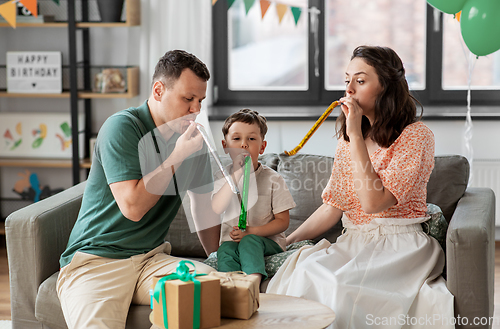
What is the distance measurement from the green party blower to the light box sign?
1.80m

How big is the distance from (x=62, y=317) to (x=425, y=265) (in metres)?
1.13

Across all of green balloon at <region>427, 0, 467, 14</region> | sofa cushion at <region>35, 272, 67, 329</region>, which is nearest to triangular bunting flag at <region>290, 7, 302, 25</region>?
green balloon at <region>427, 0, 467, 14</region>

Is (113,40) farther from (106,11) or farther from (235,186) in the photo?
(235,186)

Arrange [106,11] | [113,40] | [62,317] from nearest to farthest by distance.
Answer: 1. [62,317]
2. [106,11]
3. [113,40]

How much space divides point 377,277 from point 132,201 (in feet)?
2.47

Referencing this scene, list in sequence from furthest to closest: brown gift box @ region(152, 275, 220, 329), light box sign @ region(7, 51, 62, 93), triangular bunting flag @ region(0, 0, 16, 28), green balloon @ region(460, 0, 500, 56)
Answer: light box sign @ region(7, 51, 62, 93)
triangular bunting flag @ region(0, 0, 16, 28)
green balloon @ region(460, 0, 500, 56)
brown gift box @ region(152, 275, 220, 329)

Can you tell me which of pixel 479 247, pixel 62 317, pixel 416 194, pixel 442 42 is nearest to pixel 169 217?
pixel 62 317

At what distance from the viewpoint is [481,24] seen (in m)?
2.33

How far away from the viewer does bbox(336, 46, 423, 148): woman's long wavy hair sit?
1.78 m

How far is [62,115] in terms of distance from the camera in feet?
10.9

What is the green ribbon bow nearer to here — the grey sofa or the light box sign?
the grey sofa

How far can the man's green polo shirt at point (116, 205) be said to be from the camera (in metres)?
1.55

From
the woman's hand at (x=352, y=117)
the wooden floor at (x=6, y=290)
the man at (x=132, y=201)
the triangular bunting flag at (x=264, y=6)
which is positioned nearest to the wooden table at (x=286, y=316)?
the man at (x=132, y=201)

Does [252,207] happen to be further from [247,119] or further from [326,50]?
[326,50]
